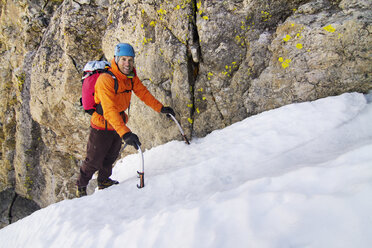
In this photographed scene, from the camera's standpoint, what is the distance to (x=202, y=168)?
13.1 feet

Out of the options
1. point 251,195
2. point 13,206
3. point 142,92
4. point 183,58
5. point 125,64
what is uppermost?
point 125,64

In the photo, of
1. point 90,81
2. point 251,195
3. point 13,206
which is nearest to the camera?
point 251,195

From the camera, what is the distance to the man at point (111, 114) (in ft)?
13.9

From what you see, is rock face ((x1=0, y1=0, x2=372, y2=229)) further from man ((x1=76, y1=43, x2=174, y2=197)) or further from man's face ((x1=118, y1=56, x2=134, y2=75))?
man's face ((x1=118, y1=56, x2=134, y2=75))

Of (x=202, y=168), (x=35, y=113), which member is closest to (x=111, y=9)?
(x=35, y=113)

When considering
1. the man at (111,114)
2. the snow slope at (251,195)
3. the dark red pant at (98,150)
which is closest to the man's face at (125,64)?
the man at (111,114)

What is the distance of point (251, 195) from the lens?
7.21ft

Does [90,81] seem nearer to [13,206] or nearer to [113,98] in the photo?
[113,98]

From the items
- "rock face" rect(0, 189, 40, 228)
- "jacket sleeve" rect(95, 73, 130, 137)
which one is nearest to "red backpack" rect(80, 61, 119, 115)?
"jacket sleeve" rect(95, 73, 130, 137)

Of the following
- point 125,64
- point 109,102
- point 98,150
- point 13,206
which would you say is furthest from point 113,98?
point 13,206

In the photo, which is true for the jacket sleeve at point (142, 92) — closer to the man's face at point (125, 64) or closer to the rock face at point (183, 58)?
the man's face at point (125, 64)

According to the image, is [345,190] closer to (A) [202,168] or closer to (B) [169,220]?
(B) [169,220]

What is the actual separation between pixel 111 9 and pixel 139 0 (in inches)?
65.4

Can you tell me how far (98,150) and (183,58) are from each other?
3.46m
